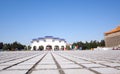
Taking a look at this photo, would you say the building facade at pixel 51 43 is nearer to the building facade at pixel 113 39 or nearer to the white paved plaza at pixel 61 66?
the building facade at pixel 113 39

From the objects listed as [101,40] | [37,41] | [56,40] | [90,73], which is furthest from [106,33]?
[90,73]

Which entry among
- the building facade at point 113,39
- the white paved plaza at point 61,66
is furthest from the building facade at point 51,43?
the white paved plaza at point 61,66

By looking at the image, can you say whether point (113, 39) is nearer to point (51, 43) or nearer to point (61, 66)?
point (51, 43)

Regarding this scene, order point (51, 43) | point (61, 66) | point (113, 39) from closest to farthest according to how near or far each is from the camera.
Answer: point (61, 66) < point (113, 39) < point (51, 43)

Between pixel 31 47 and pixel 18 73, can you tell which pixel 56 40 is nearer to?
pixel 31 47

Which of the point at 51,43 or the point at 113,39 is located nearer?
the point at 113,39

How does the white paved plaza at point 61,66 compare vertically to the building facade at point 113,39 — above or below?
below

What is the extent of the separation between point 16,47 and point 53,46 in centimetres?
2623

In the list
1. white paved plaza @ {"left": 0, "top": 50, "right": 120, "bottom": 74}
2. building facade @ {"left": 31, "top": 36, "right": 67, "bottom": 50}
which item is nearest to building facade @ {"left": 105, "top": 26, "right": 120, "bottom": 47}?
building facade @ {"left": 31, "top": 36, "right": 67, "bottom": 50}

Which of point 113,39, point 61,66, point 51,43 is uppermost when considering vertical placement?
point 51,43

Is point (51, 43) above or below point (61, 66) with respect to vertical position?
above

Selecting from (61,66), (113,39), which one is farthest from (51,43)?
(61,66)

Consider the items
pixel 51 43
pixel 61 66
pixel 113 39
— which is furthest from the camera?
pixel 51 43

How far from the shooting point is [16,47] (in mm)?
114875
